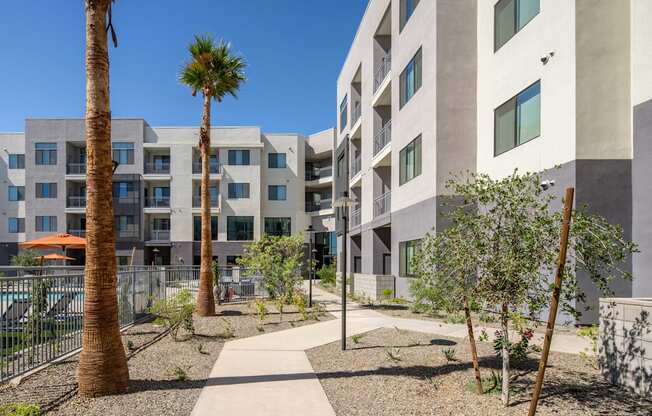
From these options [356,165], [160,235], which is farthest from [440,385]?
[160,235]

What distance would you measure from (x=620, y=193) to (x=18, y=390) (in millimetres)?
13421

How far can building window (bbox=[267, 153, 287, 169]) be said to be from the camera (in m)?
46.6

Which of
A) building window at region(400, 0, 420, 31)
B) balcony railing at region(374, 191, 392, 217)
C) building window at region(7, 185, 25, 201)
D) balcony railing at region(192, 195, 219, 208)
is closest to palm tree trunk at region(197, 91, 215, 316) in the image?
balcony railing at region(374, 191, 392, 217)

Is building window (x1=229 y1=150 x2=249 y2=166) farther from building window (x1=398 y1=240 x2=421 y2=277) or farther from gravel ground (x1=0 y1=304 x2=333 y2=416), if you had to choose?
gravel ground (x1=0 y1=304 x2=333 y2=416)

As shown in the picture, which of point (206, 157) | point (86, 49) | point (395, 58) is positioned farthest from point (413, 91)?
point (86, 49)

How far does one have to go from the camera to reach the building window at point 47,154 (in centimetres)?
4419

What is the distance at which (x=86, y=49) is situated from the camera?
6.82 m

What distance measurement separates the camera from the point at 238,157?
45250mm

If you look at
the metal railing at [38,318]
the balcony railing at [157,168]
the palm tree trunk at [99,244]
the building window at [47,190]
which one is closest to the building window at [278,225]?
the balcony railing at [157,168]

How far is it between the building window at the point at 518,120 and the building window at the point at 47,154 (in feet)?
147

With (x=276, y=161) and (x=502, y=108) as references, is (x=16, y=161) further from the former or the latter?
(x=502, y=108)

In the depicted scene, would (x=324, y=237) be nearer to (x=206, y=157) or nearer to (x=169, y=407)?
(x=206, y=157)

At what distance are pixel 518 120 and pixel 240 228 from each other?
3472 centimetres

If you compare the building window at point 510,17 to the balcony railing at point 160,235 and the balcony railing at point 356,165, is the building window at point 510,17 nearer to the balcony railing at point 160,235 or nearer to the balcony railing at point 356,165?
the balcony railing at point 356,165
